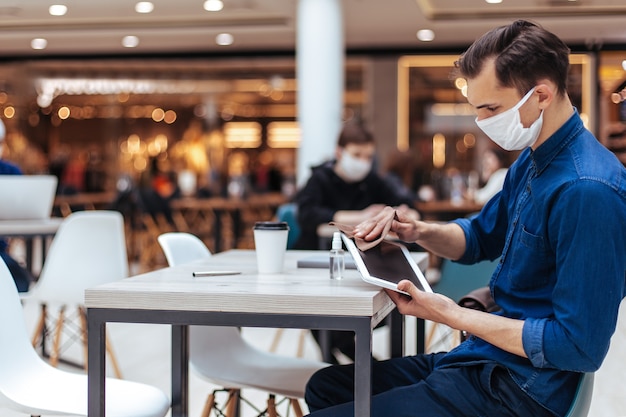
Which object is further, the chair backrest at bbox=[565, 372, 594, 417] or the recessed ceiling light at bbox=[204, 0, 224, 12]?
the recessed ceiling light at bbox=[204, 0, 224, 12]

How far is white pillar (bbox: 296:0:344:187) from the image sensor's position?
8.30 metres

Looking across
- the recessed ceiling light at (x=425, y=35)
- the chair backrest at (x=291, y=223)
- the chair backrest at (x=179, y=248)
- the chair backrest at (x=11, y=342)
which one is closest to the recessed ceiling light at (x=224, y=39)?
the recessed ceiling light at (x=425, y=35)

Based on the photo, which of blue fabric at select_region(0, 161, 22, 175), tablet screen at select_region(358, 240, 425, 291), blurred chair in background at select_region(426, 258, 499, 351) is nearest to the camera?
tablet screen at select_region(358, 240, 425, 291)

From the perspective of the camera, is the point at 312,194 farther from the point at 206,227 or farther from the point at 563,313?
the point at 206,227

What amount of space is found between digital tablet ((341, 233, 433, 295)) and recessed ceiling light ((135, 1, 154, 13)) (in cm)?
822

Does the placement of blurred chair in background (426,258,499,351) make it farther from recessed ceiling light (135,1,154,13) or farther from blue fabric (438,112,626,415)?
recessed ceiling light (135,1,154,13)

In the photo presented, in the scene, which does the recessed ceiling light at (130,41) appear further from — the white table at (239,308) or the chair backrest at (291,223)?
the white table at (239,308)

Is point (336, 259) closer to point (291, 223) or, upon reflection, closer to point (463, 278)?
point (463, 278)

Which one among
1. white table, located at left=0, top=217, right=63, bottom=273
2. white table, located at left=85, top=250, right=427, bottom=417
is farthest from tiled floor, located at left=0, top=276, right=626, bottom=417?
white table, located at left=85, top=250, right=427, bottom=417

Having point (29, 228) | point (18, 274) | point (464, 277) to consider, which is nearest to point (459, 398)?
point (464, 277)

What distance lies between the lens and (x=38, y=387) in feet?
6.86

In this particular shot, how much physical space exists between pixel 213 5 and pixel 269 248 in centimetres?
815

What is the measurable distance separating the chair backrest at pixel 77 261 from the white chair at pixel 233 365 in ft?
4.66

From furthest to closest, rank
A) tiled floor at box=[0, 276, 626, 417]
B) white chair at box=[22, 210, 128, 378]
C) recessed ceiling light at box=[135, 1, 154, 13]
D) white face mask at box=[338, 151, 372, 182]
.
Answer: recessed ceiling light at box=[135, 1, 154, 13] < white face mask at box=[338, 151, 372, 182] < white chair at box=[22, 210, 128, 378] < tiled floor at box=[0, 276, 626, 417]
